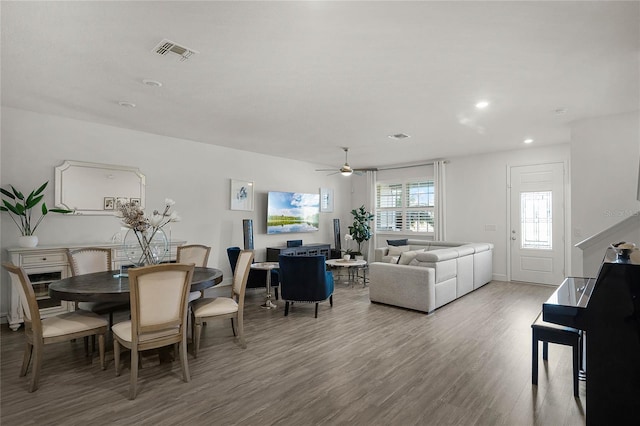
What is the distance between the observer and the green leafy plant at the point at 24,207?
13.2 feet

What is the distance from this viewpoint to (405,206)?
8492mm

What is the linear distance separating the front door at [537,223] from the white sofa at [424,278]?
162 centimetres

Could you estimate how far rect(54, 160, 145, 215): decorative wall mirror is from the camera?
4.62m

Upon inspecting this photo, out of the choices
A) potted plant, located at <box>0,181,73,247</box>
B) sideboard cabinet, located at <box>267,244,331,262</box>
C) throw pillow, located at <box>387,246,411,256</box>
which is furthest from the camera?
sideboard cabinet, located at <box>267,244,331,262</box>

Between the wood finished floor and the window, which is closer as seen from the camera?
the wood finished floor

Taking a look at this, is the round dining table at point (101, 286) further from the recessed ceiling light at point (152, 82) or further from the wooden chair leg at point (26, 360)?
the recessed ceiling light at point (152, 82)

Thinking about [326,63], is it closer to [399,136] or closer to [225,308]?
[225,308]

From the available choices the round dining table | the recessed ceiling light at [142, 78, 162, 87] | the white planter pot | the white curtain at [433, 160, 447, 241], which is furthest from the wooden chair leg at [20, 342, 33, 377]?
the white curtain at [433, 160, 447, 241]

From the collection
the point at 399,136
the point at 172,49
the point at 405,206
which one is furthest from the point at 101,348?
the point at 405,206

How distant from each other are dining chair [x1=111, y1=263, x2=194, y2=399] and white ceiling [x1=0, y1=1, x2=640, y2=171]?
6.09 feet

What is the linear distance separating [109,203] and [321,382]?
4.26m

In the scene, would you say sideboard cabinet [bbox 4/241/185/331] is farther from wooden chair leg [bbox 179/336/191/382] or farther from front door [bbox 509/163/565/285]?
front door [bbox 509/163/565/285]

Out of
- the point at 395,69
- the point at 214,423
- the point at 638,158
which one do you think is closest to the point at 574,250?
the point at 638,158

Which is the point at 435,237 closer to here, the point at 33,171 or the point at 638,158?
the point at 638,158
